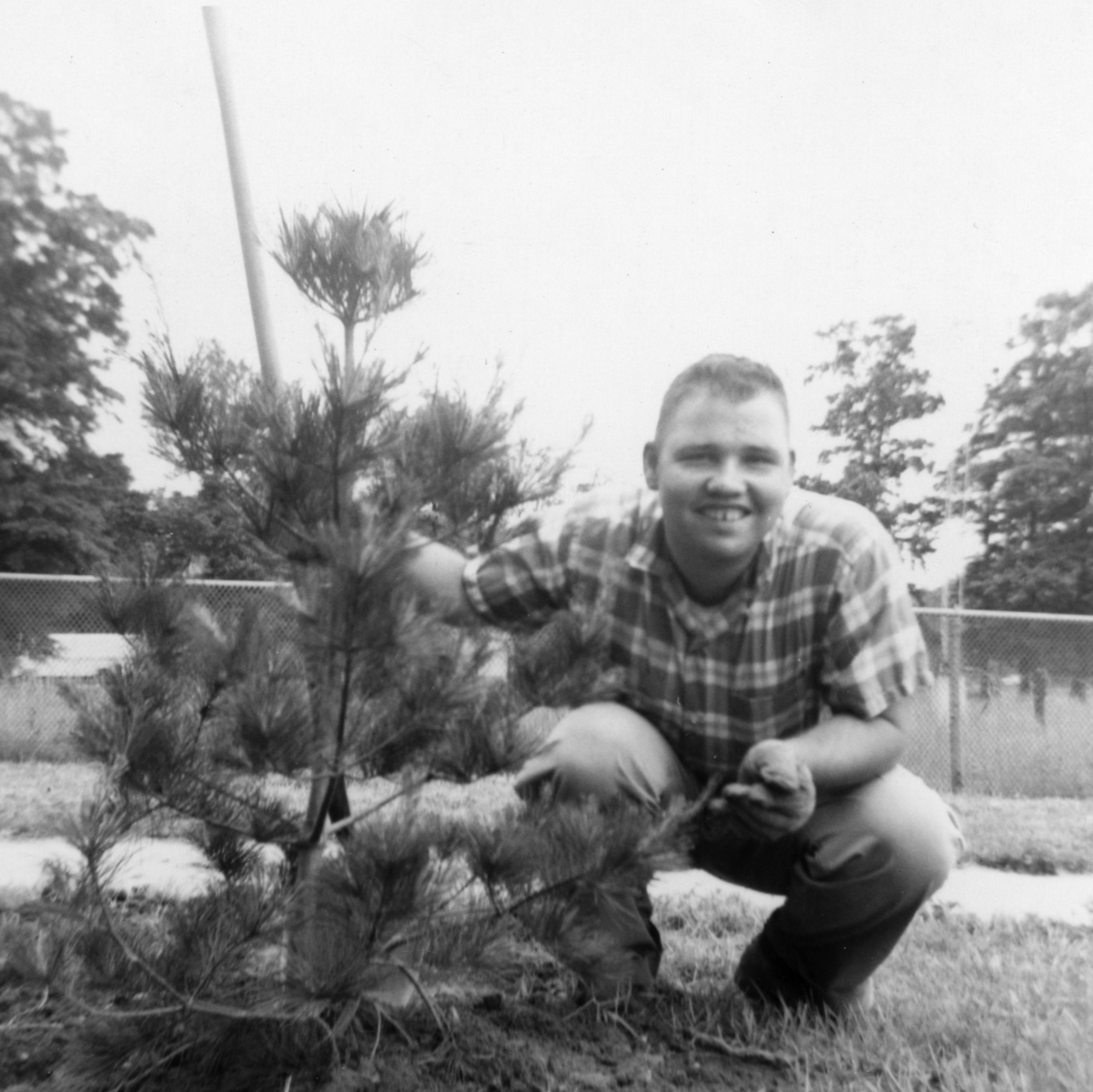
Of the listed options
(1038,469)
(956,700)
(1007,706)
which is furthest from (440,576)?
(1007,706)

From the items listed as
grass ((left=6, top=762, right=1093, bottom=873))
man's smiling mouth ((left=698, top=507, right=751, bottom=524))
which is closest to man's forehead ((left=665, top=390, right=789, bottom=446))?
man's smiling mouth ((left=698, top=507, right=751, bottom=524))

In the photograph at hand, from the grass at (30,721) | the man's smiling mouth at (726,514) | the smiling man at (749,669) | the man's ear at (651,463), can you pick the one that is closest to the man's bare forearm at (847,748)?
the smiling man at (749,669)

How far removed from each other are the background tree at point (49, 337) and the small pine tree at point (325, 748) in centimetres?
38

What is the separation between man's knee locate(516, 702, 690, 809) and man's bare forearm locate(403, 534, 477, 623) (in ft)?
0.86

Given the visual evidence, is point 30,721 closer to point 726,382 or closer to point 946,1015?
point 726,382

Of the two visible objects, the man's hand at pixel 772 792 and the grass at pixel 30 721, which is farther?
the grass at pixel 30 721

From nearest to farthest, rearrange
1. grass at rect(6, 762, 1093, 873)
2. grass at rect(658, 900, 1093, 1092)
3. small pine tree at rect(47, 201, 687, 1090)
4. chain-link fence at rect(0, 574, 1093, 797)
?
small pine tree at rect(47, 201, 687, 1090), grass at rect(658, 900, 1093, 1092), chain-link fence at rect(0, 574, 1093, 797), grass at rect(6, 762, 1093, 873)

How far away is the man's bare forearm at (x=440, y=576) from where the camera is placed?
4.01ft

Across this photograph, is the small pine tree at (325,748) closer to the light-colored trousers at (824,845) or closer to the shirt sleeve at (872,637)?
the light-colored trousers at (824,845)

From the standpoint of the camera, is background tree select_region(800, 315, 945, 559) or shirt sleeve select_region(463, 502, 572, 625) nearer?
shirt sleeve select_region(463, 502, 572, 625)

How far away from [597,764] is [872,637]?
17.1 inches

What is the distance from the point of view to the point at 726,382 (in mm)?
1448

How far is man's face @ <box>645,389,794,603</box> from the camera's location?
1433 mm

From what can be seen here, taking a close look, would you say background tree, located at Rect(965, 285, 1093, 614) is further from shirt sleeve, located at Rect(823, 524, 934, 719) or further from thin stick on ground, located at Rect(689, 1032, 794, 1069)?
thin stick on ground, located at Rect(689, 1032, 794, 1069)
